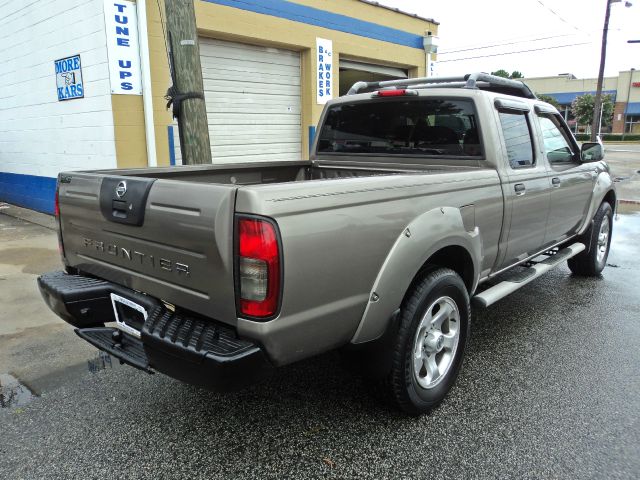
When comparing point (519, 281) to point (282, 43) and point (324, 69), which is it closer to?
point (282, 43)

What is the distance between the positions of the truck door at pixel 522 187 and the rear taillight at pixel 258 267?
2.20 metres

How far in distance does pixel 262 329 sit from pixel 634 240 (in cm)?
779

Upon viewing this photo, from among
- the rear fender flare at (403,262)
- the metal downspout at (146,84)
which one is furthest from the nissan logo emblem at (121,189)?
the metal downspout at (146,84)

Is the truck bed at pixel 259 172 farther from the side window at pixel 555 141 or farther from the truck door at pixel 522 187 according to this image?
the side window at pixel 555 141

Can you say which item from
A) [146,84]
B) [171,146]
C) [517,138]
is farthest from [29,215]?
[517,138]

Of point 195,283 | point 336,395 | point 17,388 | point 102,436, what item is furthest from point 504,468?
point 17,388

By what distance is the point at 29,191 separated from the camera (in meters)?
10.0

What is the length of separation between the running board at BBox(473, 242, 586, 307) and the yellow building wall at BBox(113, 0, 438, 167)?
582 centimetres

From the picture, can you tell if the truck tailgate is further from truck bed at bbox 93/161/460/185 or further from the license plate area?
truck bed at bbox 93/161/460/185

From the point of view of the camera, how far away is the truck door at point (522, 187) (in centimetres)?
379

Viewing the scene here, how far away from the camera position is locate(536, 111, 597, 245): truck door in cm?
448

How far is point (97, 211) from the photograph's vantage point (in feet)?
9.11

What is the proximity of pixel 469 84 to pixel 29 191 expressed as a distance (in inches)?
360

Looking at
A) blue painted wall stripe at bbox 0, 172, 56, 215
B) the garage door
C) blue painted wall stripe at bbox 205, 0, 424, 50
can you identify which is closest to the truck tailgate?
the garage door
